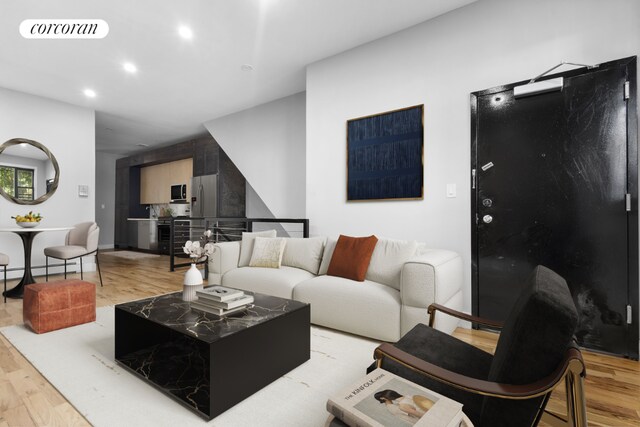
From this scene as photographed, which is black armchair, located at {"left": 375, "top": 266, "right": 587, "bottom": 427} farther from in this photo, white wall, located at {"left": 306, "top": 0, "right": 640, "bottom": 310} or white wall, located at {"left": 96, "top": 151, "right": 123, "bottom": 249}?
white wall, located at {"left": 96, "top": 151, "right": 123, "bottom": 249}

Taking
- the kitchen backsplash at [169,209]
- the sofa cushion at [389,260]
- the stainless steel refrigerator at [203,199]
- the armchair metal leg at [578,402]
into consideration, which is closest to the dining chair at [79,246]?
the stainless steel refrigerator at [203,199]


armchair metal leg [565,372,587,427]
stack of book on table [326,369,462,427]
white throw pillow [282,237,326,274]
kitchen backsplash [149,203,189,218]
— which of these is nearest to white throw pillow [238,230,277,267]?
white throw pillow [282,237,326,274]

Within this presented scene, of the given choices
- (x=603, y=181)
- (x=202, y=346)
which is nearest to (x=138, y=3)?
(x=202, y=346)

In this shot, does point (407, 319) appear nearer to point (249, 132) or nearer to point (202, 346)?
point (202, 346)

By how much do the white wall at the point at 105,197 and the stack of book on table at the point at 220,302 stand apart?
857cm

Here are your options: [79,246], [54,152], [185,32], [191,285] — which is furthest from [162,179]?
[191,285]

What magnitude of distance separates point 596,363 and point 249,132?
5.23 meters

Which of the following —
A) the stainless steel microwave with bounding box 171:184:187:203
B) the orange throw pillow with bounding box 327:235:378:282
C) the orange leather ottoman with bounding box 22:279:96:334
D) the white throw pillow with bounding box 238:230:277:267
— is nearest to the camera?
the orange leather ottoman with bounding box 22:279:96:334

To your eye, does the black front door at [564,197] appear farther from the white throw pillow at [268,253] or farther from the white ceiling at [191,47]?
the white throw pillow at [268,253]

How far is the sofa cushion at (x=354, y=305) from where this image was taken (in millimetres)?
2314

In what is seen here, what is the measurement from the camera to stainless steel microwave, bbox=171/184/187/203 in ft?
24.7

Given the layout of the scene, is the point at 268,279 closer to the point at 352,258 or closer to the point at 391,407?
the point at 352,258

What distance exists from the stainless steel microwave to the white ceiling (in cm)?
241

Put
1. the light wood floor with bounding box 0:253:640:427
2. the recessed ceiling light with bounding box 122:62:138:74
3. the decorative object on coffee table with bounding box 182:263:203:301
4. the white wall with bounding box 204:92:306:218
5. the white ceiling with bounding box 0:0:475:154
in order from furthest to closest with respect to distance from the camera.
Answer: the white wall with bounding box 204:92:306:218 < the recessed ceiling light with bounding box 122:62:138:74 < the white ceiling with bounding box 0:0:475:154 < the decorative object on coffee table with bounding box 182:263:203:301 < the light wood floor with bounding box 0:253:640:427
